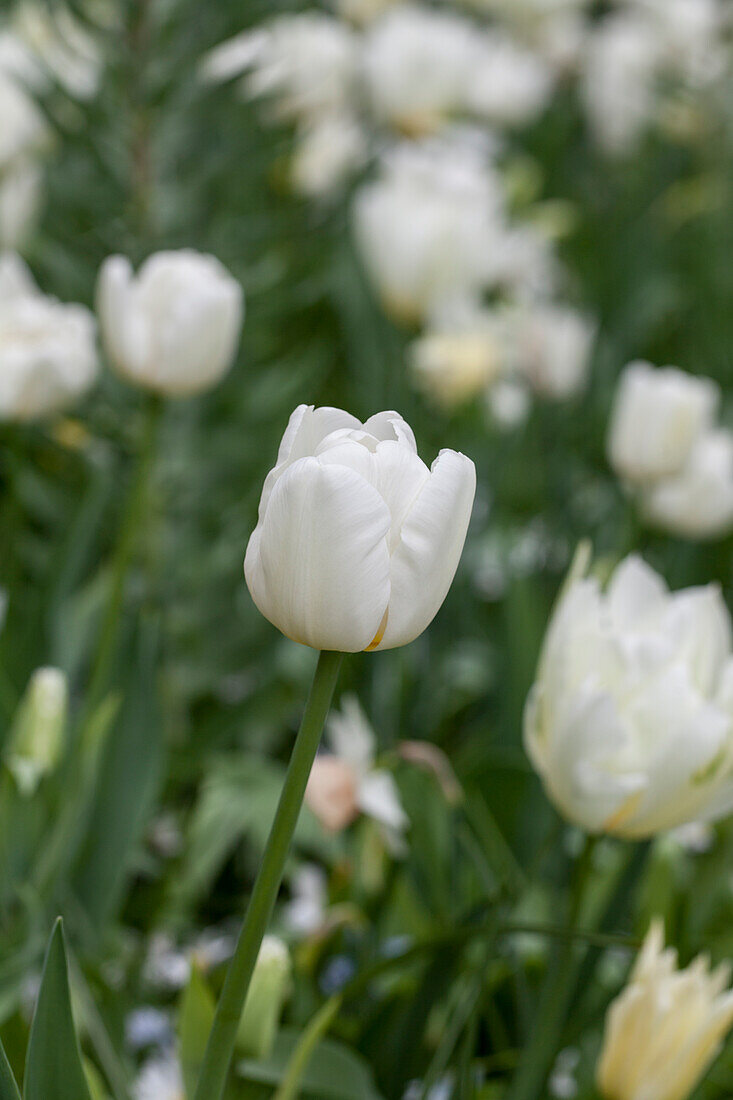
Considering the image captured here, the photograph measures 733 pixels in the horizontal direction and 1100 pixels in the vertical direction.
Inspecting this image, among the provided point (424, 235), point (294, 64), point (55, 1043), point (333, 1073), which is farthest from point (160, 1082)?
point (294, 64)

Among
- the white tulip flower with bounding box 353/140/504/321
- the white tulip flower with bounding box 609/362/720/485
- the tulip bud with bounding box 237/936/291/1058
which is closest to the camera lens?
the tulip bud with bounding box 237/936/291/1058

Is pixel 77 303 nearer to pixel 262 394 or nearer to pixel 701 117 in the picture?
pixel 262 394

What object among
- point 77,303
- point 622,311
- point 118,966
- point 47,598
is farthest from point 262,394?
point 622,311

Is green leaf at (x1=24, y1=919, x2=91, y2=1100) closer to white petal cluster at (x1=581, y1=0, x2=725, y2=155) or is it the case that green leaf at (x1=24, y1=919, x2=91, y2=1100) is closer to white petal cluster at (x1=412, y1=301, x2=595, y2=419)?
white petal cluster at (x1=412, y1=301, x2=595, y2=419)

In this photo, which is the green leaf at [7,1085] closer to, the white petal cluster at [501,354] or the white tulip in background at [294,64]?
the white tulip in background at [294,64]

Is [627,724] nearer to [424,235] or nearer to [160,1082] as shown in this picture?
[160,1082]

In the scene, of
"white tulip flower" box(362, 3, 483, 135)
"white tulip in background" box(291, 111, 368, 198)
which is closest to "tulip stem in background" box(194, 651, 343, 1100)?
"white tulip in background" box(291, 111, 368, 198)
